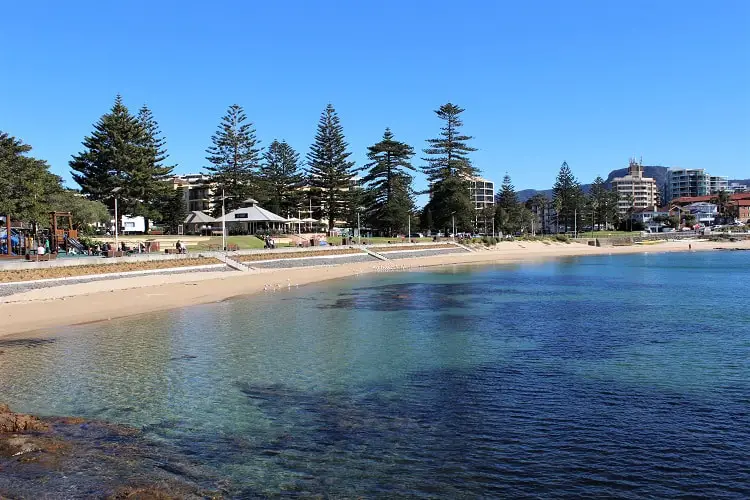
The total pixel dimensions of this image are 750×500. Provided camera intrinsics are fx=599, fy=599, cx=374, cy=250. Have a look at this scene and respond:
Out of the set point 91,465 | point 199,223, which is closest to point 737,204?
point 199,223

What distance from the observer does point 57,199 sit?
116ft

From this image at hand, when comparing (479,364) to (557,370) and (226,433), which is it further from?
(226,433)

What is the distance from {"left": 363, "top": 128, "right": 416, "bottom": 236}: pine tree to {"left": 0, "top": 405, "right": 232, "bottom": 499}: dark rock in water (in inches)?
2208

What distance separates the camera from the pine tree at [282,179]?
214 feet

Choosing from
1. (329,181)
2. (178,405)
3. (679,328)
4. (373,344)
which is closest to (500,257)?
(329,181)

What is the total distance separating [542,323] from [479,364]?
6121 mm

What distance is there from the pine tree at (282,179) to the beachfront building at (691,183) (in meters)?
134

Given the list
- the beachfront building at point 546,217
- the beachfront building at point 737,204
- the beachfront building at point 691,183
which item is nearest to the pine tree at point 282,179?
the beachfront building at point 546,217

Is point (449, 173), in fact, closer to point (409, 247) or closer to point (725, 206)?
point (409, 247)

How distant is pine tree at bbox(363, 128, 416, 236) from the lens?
209 feet

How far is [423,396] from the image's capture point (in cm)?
925

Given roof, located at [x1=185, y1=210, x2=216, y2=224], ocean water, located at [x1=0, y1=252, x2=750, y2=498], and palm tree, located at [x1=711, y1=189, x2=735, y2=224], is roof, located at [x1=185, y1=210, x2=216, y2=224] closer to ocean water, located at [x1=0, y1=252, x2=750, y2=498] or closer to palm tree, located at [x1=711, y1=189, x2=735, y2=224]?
ocean water, located at [x1=0, y1=252, x2=750, y2=498]

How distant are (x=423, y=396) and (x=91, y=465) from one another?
15.7ft

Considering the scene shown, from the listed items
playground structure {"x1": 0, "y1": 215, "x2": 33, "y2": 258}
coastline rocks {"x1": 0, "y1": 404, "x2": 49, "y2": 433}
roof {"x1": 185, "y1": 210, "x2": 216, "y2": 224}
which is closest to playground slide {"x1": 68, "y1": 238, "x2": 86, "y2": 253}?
playground structure {"x1": 0, "y1": 215, "x2": 33, "y2": 258}
